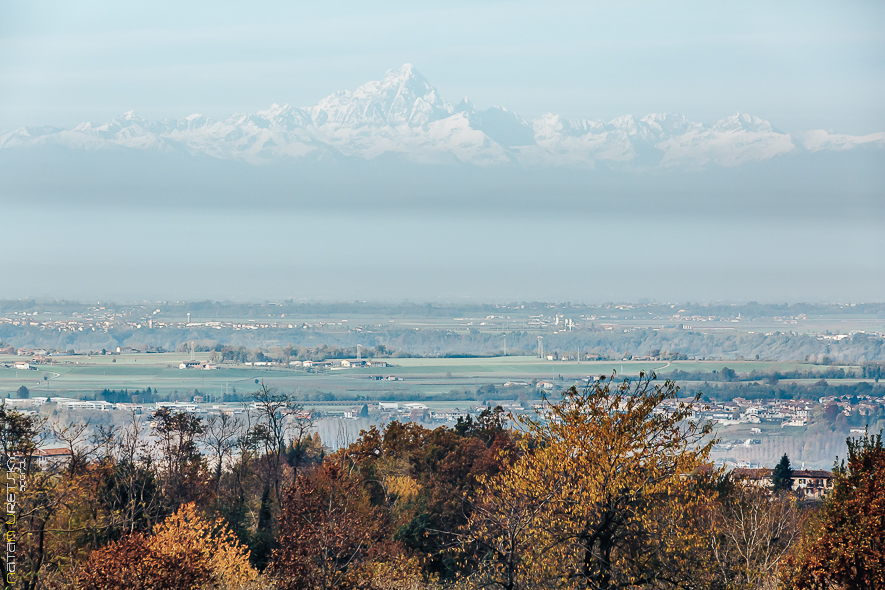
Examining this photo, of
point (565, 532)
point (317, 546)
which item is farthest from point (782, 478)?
point (317, 546)

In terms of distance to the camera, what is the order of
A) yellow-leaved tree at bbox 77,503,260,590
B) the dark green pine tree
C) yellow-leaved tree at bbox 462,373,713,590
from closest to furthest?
yellow-leaved tree at bbox 77,503,260,590
yellow-leaved tree at bbox 462,373,713,590
the dark green pine tree

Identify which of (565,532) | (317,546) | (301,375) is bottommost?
(301,375)

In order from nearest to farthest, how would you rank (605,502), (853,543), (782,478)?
1. (853,543)
2. (605,502)
3. (782,478)

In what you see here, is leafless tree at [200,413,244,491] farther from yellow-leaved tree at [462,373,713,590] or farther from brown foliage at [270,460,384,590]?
yellow-leaved tree at [462,373,713,590]

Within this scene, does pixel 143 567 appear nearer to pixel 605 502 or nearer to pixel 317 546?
pixel 317 546

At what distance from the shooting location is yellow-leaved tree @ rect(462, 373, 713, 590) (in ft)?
51.4

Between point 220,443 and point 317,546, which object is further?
point 220,443

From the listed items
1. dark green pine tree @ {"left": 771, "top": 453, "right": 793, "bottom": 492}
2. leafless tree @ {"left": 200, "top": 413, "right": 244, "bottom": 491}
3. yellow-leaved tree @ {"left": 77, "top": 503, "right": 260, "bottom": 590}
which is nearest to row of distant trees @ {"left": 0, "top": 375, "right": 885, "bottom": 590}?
yellow-leaved tree @ {"left": 77, "top": 503, "right": 260, "bottom": 590}

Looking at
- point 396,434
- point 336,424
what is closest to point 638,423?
point 396,434

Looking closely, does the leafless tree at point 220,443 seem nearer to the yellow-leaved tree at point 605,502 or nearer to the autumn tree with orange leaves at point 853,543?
the yellow-leaved tree at point 605,502

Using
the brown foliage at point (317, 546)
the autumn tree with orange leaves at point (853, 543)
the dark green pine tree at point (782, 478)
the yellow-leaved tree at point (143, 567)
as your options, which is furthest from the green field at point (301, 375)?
the autumn tree with orange leaves at point (853, 543)

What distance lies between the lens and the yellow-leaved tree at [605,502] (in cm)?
1567

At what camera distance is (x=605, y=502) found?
15.9 m

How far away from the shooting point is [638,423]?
643 inches
